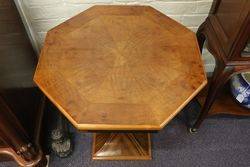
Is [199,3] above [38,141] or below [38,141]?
above

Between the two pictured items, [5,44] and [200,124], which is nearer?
[5,44]

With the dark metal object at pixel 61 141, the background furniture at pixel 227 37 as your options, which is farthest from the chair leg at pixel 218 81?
the dark metal object at pixel 61 141

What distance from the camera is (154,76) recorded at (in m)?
0.83

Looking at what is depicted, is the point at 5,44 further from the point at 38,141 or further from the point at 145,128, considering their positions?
the point at 145,128

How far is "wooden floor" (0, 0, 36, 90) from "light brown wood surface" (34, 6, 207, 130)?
18cm

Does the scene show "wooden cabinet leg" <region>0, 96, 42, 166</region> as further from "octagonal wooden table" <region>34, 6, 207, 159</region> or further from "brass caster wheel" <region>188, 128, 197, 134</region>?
"brass caster wheel" <region>188, 128, 197, 134</region>

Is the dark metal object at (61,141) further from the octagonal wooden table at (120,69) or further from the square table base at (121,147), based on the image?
the octagonal wooden table at (120,69)

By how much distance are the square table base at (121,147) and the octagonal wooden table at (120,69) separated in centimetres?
48

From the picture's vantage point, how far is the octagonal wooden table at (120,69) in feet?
2.41

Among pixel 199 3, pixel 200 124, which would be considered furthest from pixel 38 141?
pixel 199 3

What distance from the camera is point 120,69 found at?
85 centimetres

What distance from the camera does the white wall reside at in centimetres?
114

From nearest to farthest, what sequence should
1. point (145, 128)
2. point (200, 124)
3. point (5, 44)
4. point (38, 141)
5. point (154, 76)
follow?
point (145, 128)
point (154, 76)
point (5, 44)
point (38, 141)
point (200, 124)

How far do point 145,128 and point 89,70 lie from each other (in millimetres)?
275
